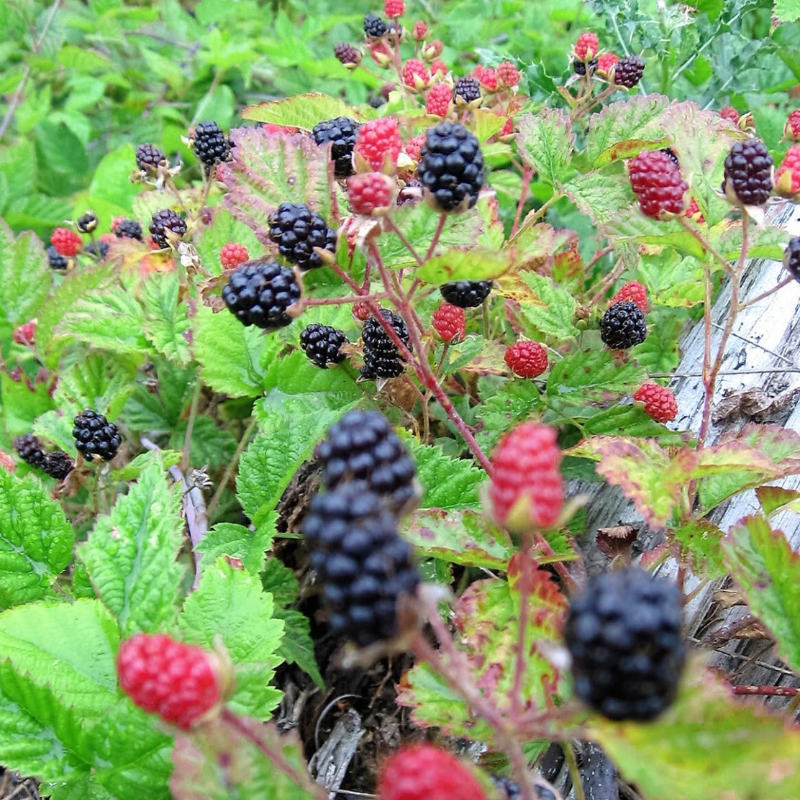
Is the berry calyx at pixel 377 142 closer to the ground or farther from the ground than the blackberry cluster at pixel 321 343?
farther from the ground

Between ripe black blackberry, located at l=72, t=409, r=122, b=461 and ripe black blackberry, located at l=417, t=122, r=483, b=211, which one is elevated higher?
ripe black blackberry, located at l=417, t=122, r=483, b=211

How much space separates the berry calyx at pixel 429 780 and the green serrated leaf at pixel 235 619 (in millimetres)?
576

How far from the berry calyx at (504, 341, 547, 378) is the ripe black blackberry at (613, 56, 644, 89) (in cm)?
117

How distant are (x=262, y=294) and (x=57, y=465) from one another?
45.3 inches

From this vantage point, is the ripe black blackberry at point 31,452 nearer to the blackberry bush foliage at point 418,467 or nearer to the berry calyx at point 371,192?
the blackberry bush foliage at point 418,467

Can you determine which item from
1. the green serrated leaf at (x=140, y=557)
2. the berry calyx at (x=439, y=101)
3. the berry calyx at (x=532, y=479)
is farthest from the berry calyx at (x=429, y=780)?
the berry calyx at (x=439, y=101)

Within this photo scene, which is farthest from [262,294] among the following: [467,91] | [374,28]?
[374,28]

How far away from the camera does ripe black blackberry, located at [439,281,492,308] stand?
5.29ft

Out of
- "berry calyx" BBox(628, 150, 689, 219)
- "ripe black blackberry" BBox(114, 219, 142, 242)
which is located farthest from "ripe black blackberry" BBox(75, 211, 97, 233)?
"berry calyx" BBox(628, 150, 689, 219)

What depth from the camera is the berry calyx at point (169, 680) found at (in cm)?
81

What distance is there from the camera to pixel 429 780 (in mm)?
755

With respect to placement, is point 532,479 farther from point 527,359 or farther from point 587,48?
point 587,48

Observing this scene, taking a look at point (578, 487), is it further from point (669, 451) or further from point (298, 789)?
point (298, 789)

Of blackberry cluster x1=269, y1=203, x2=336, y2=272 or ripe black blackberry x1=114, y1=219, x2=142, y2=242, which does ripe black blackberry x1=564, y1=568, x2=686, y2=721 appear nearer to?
blackberry cluster x1=269, y1=203, x2=336, y2=272
